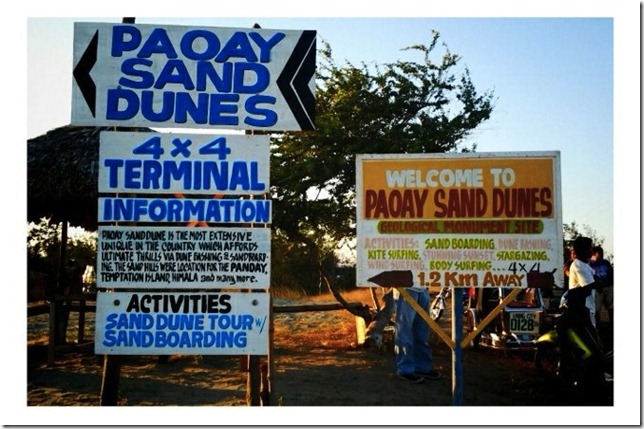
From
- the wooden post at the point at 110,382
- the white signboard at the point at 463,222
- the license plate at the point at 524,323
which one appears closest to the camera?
the white signboard at the point at 463,222

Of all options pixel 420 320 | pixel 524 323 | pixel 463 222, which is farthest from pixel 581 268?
pixel 420 320

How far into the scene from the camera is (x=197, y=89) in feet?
23.3

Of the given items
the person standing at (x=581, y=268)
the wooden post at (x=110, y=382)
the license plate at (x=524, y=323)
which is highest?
the person standing at (x=581, y=268)

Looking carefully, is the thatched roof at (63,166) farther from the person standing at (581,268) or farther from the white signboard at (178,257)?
the person standing at (581,268)

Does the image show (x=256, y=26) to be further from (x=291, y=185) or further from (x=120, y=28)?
(x=291, y=185)


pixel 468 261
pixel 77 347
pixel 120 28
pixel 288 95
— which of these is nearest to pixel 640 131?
pixel 468 261

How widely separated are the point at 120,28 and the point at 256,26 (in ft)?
5.11

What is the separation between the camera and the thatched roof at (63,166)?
9.71 m

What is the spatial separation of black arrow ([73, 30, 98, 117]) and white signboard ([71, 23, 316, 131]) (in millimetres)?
11

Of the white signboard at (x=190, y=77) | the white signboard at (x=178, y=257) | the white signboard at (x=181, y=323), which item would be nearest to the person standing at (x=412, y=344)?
the white signboard at (x=181, y=323)

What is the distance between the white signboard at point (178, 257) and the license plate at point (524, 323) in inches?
173

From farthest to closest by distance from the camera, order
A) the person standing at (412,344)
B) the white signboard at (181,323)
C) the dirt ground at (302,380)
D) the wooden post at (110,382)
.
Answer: the person standing at (412,344) → the dirt ground at (302,380) → the wooden post at (110,382) → the white signboard at (181,323)

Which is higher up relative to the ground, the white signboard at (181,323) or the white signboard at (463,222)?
the white signboard at (463,222)

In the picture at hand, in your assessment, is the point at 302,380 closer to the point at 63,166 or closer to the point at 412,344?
the point at 412,344
